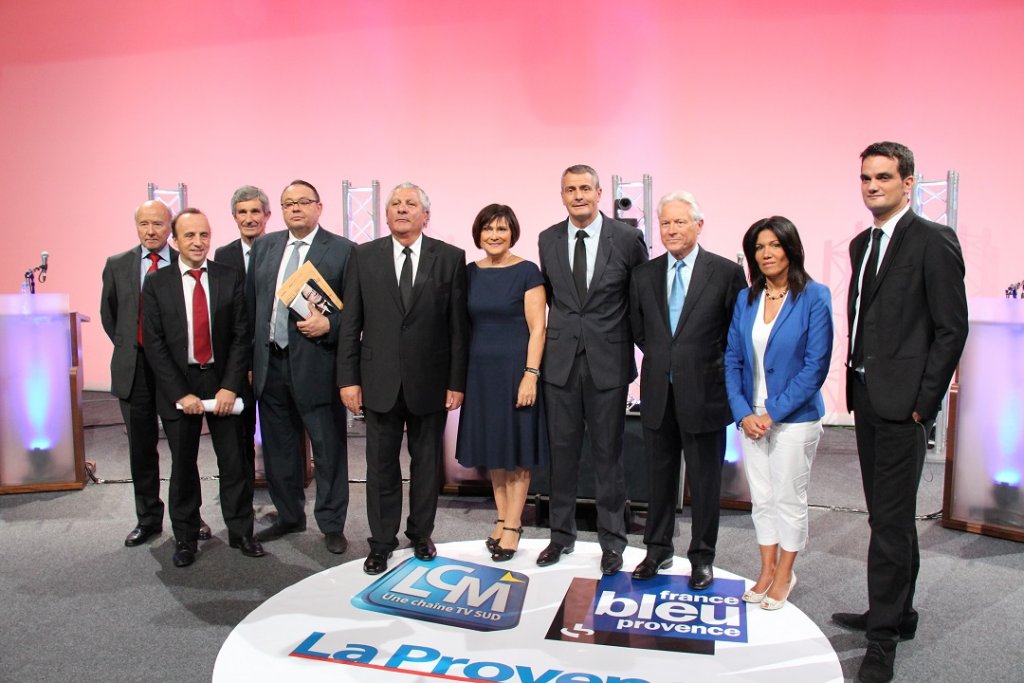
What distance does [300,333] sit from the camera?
148 inches

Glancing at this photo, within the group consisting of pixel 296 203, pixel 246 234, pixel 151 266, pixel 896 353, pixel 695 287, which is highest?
pixel 296 203

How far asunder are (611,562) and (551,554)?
28 centimetres

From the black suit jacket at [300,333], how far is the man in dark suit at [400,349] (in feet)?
0.87

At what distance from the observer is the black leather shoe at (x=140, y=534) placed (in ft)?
12.9

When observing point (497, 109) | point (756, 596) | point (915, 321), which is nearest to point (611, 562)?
point (756, 596)

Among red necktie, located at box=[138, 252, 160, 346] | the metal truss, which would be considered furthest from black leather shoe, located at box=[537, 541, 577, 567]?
the metal truss

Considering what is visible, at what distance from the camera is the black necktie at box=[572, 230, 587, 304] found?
338 centimetres

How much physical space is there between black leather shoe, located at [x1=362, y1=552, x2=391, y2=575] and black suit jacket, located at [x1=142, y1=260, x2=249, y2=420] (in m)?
0.98

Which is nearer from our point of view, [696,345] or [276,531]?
[696,345]

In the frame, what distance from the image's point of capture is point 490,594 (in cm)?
327

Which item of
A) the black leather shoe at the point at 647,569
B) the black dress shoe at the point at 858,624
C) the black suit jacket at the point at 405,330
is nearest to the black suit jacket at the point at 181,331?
the black suit jacket at the point at 405,330

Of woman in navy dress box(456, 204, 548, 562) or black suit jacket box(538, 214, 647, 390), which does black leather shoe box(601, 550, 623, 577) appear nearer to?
woman in navy dress box(456, 204, 548, 562)

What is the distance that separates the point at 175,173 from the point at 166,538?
210 inches

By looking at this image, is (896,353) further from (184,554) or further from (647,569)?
(184,554)
